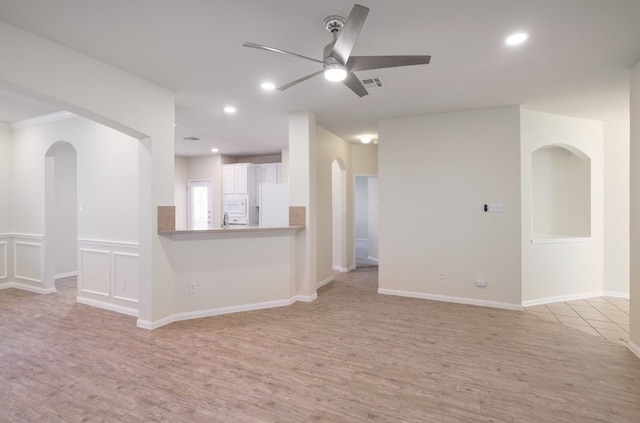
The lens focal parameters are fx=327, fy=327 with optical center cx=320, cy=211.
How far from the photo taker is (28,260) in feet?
17.4

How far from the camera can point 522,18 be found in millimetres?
2342

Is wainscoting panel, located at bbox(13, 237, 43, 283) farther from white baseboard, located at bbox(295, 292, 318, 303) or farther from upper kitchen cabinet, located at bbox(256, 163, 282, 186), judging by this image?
upper kitchen cabinet, located at bbox(256, 163, 282, 186)

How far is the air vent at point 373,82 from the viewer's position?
11.2 ft

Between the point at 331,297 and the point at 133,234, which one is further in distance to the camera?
the point at 331,297

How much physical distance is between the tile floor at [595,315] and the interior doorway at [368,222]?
393 centimetres

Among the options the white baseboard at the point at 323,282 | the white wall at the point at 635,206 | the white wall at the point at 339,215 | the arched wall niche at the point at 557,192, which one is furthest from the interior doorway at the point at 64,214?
the arched wall niche at the point at 557,192

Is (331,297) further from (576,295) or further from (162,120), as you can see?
(576,295)

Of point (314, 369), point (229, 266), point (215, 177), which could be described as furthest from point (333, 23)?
point (215, 177)

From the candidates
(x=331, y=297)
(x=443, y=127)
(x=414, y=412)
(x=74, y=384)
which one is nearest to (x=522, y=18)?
(x=443, y=127)

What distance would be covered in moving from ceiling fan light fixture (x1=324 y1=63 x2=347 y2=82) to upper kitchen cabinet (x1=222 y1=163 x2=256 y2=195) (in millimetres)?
5948

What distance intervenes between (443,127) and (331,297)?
3.00 metres

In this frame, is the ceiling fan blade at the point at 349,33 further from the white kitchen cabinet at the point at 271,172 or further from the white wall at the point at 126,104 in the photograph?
the white kitchen cabinet at the point at 271,172

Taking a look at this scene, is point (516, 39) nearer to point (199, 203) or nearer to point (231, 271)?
point (231, 271)

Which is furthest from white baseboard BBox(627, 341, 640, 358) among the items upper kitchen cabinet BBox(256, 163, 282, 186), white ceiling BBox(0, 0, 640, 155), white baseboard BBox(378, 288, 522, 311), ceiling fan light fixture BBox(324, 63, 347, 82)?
upper kitchen cabinet BBox(256, 163, 282, 186)
